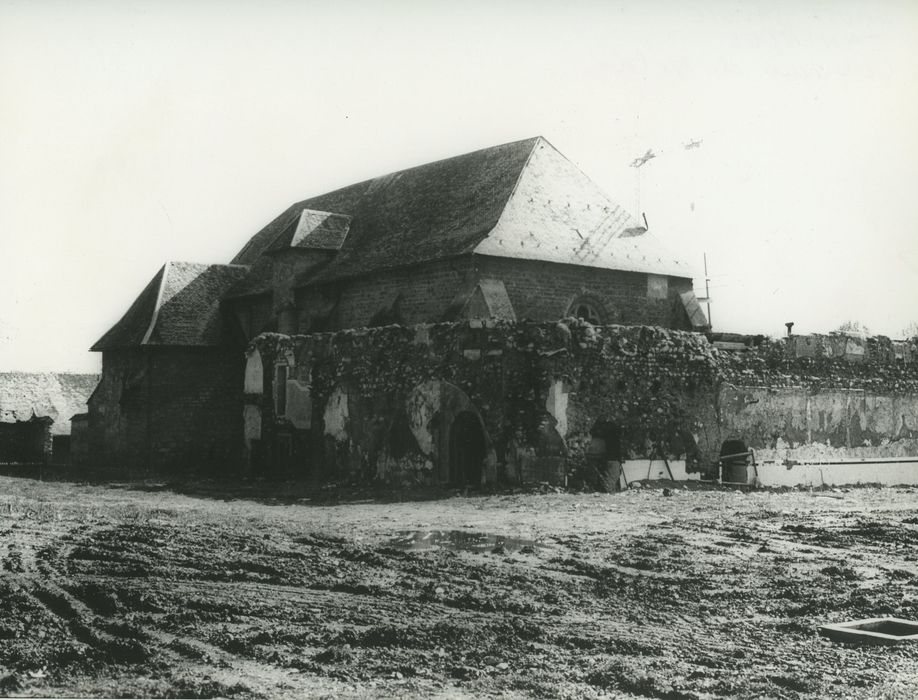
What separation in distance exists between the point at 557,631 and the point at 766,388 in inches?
625

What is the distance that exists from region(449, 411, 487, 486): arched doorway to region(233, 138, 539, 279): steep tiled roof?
597 cm

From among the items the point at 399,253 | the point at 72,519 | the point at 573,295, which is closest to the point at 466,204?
the point at 399,253

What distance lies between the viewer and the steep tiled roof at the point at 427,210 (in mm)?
27233

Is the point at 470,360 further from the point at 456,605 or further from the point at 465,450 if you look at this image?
the point at 456,605

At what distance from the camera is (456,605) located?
9.22 m

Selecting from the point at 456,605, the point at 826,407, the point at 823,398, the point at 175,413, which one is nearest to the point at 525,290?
the point at 823,398

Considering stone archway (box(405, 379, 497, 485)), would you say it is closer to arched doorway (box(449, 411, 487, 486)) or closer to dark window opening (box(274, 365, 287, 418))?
arched doorway (box(449, 411, 487, 486))

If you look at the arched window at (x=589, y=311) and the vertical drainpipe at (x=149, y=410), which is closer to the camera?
the arched window at (x=589, y=311)

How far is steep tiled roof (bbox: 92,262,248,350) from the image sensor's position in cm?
3366

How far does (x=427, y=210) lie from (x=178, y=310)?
1086cm

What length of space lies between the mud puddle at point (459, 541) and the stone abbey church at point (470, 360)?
6.00 m

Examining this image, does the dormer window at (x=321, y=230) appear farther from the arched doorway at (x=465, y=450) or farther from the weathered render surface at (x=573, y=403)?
the arched doorway at (x=465, y=450)

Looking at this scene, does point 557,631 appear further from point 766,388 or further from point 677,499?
point 766,388

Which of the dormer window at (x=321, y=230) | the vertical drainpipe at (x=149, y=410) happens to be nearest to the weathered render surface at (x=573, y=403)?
the dormer window at (x=321, y=230)
